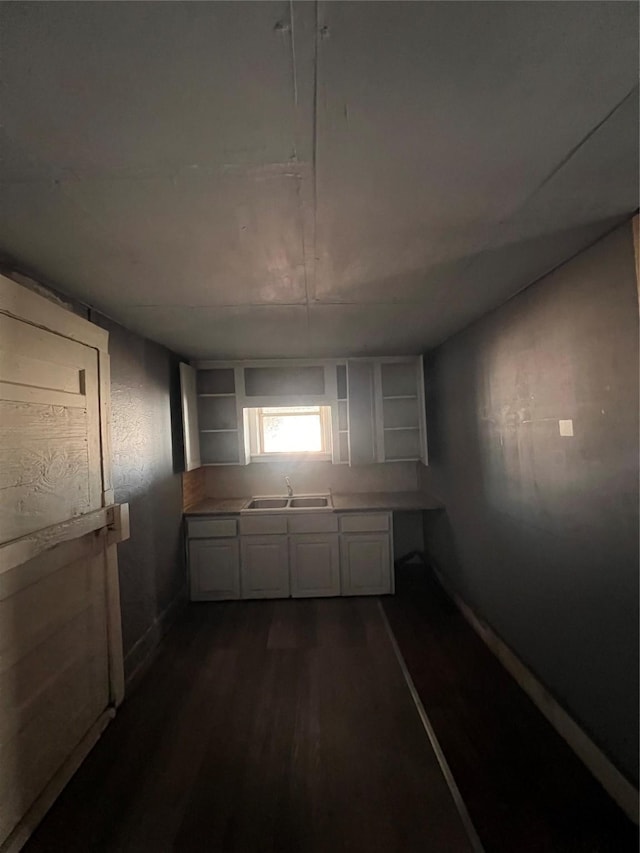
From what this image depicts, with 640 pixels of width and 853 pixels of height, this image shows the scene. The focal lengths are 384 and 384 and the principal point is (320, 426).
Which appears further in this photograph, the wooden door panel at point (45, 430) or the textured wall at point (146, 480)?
the textured wall at point (146, 480)

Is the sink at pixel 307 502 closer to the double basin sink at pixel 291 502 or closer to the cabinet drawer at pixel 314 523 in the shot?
the double basin sink at pixel 291 502

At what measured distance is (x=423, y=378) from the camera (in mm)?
3740

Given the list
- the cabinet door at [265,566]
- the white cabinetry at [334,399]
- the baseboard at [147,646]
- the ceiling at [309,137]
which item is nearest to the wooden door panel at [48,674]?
the baseboard at [147,646]

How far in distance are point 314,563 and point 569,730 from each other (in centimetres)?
207

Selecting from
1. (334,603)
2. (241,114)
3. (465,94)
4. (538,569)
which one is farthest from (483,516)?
(241,114)

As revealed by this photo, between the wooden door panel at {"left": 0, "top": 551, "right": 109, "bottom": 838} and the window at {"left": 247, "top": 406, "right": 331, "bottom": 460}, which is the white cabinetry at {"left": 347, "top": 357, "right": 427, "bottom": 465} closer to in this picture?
the window at {"left": 247, "top": 406, "right": 331, "bottom": 460}

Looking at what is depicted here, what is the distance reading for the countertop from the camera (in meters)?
3.45

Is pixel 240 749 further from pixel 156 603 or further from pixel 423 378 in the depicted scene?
pixel 423 378

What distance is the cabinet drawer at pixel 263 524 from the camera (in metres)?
3.43

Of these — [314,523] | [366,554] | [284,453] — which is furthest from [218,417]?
[366,554]

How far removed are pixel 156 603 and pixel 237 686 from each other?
2.98 feet

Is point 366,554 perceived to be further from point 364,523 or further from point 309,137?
point 309,137

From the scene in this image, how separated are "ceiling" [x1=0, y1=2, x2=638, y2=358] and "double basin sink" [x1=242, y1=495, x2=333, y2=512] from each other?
2483 mm

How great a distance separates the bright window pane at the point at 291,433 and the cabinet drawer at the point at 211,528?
102cm
